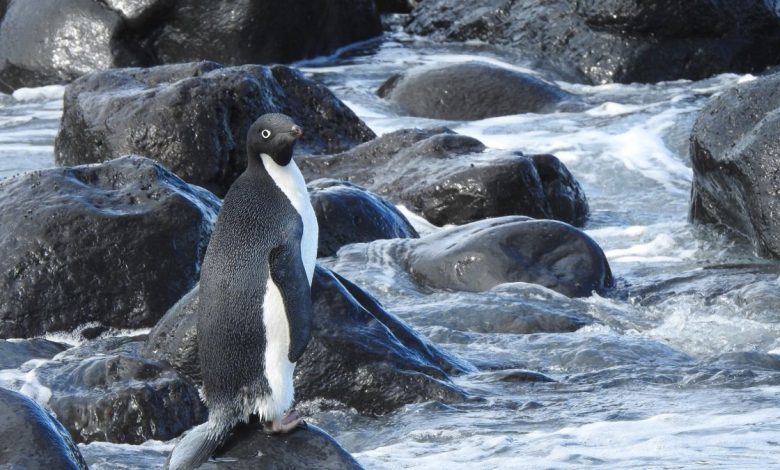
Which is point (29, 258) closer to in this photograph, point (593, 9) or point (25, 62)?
point (25, 62)

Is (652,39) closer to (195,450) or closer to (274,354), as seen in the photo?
(274,354)

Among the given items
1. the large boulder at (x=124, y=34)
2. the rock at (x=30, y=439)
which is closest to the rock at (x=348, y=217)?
the rock at (x=30, y=439)

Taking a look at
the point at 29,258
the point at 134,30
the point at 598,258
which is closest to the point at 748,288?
the point at 598,258

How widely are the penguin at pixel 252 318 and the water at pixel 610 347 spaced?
2.69 feet

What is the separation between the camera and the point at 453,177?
37.6 feet

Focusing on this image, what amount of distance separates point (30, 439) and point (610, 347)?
3937 mm

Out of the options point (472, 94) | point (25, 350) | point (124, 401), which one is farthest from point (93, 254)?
point (472, 94)

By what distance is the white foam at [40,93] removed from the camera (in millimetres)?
16906

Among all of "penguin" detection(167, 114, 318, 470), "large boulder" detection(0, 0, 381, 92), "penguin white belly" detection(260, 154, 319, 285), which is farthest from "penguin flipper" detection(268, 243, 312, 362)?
"large boulder" detection(0, 0, 381, 92)

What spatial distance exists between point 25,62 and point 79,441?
1147 cm

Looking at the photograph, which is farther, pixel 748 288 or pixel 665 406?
pixel 748 288

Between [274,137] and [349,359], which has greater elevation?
[274,137]

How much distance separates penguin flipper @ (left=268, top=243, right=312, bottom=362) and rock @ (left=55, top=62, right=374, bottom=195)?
6107 millimetres

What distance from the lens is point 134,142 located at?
11.4m
